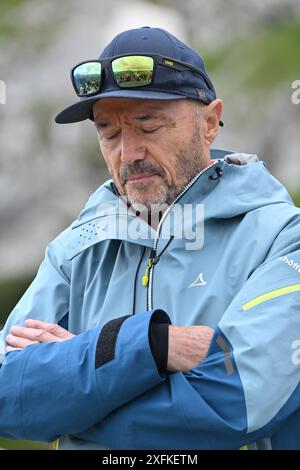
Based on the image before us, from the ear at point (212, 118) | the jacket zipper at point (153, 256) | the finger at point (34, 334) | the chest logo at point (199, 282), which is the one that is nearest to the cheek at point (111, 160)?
the jacket zipper at point (153, 256)

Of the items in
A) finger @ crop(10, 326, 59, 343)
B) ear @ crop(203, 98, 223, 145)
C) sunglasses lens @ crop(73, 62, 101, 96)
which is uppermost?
sunglasses lens @ crop(73, 62, 101, 96)

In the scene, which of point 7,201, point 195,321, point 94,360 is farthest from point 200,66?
point 7,201

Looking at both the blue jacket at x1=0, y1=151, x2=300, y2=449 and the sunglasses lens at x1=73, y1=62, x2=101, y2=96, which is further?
the sunglasses lens at x1=73, y1=62, x2=101, y2=96

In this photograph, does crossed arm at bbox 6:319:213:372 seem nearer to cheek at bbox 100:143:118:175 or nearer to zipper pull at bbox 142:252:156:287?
zipper pull at bbox 142:252:156:287

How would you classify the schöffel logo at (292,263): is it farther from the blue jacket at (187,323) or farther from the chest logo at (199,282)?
the chest logo at (199,282)

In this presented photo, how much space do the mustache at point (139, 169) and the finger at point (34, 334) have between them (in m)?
0.64

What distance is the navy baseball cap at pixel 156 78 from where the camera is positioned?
318cm

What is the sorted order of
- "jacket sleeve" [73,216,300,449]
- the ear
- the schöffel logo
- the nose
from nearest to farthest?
1. "jacket sleeve" [73,216,300,449]
2. the schöffel logo
3. the nose
4. the ear

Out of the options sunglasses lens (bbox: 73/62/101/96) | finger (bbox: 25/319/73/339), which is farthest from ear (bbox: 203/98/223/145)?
finger (bbox: 25/319/73/339)

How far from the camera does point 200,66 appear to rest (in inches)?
134

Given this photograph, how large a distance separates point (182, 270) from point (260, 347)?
47 centimetres

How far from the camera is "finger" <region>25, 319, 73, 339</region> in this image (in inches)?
123

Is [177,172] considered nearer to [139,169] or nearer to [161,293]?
[139,169]

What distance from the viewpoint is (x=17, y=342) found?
3.13 meters
